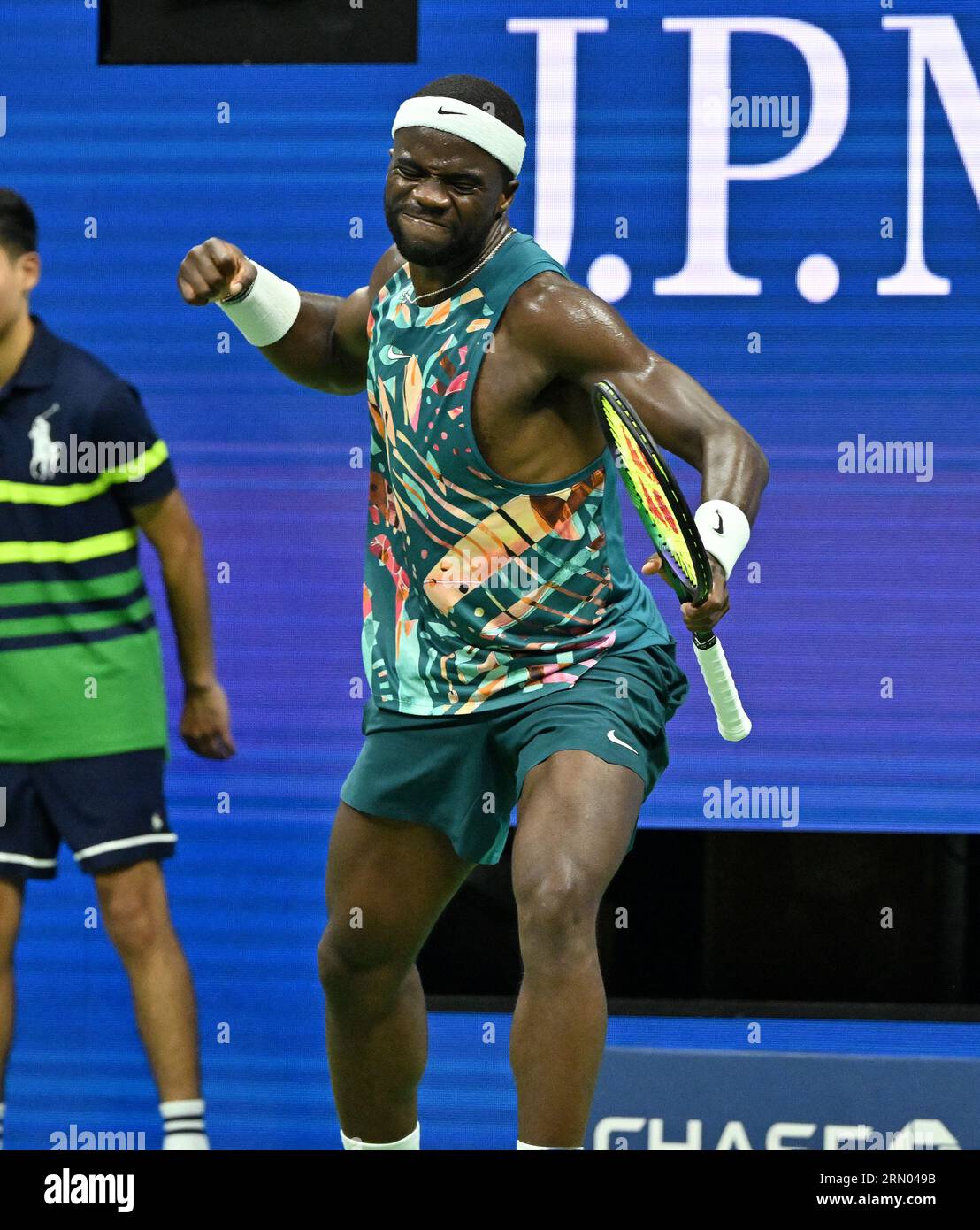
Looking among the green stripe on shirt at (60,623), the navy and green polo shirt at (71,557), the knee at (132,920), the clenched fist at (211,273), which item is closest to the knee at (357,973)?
the knee at (132,920)

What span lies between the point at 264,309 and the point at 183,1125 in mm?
1669

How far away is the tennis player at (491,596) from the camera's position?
3283 mm

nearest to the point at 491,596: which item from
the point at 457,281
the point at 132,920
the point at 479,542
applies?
the point at 479,542

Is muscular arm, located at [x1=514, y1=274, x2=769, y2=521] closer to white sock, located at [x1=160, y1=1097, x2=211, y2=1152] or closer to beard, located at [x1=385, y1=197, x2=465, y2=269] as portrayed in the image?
beard, located at [x1=385, y1=197, x2=465, y2=269]

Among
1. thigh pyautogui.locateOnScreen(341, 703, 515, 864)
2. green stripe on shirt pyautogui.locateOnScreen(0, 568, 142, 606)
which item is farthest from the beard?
green stripe on shirt pyautogui.locateOnScreen(0, 568, 142, 606)

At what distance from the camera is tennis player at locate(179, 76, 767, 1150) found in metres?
3.28

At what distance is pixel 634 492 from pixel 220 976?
1.87 m

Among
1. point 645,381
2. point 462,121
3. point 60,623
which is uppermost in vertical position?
point 462,121

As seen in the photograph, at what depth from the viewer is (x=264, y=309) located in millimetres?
3941

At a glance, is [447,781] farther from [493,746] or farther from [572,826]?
[572,826]

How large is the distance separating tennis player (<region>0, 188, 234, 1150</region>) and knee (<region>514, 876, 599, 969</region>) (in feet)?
4.06

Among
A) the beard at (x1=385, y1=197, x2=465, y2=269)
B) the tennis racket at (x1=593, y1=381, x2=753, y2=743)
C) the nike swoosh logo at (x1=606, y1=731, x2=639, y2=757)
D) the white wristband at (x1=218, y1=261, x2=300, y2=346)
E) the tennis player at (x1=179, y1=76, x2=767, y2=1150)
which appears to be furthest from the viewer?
the white wristband at (x1=218, y1=261, x2=300, y2=346)

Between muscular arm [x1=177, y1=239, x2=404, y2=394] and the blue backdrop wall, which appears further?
the blue backdrop wall
